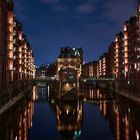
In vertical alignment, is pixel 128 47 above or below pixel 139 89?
above

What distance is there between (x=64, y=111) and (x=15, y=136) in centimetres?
3554

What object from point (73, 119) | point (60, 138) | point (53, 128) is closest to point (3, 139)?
point (60, 138)

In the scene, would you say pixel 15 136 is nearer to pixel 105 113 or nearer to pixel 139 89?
pixel 105 113

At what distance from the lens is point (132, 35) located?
113 metres

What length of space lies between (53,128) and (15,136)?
1279cm

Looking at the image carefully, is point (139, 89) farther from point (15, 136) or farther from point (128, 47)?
point (15, 136)

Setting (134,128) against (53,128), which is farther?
(53,128)

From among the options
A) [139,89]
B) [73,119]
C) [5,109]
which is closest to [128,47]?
[139,89]

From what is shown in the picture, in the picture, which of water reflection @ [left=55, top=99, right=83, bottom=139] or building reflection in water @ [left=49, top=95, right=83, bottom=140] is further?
water reflection @ [left=55, top=99, right=83, bottom=139]

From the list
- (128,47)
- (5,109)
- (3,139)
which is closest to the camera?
(3,139)

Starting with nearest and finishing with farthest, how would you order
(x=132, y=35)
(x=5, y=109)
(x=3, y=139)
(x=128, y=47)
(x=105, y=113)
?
1. (x=3, y=139)
2. (x=5, y=109)
3. (x=105, y=113)
4. (x=132, y=35)
5. (x=128, y=47)

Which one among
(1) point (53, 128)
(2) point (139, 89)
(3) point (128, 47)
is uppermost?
(3) point (128, 47)

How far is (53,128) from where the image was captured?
59094 millimetres

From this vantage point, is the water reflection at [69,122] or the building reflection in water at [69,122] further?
the water reflection at [69,122]
